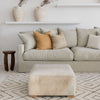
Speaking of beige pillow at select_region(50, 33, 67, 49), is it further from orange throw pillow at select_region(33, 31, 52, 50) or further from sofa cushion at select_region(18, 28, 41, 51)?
sofa cushion at select_region(18, 28, 41, 51)

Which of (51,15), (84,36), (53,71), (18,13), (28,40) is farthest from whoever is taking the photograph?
(51,15)

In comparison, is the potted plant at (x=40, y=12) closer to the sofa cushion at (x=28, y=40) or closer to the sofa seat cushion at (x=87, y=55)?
the sofa cushion at (x=28, y=40)

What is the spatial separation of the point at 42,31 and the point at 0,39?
52.1 inches

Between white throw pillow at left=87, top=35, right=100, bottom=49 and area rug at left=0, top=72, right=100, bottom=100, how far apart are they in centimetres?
65

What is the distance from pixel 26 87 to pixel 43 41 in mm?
1423

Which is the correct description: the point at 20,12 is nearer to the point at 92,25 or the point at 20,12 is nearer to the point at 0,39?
the point at 0,39

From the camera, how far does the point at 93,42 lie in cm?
434

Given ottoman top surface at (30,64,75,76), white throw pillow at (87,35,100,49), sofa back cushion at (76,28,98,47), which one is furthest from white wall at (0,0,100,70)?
ottoman top surface at (30,64,75,76)

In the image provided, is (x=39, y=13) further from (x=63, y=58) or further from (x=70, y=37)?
(x=63, y=58)

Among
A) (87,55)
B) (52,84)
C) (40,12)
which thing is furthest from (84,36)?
(52,84)

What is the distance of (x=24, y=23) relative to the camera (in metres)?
5.05

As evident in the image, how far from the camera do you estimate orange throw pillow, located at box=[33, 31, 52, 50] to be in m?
4.29

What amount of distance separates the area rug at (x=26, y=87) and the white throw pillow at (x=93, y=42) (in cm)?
65

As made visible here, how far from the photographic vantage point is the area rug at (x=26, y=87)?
8.80 ft
